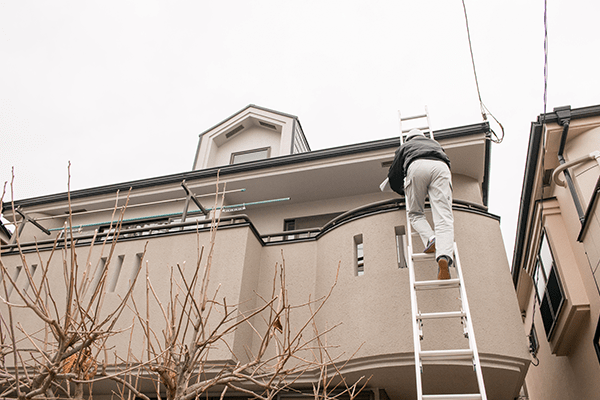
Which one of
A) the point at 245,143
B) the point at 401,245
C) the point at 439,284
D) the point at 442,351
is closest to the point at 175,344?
the point at 442,351

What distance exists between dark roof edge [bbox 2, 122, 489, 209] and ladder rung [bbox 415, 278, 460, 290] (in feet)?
12.0

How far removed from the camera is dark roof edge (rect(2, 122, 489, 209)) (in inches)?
305

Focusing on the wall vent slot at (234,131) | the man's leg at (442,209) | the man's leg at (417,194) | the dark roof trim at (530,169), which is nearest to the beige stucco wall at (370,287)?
the man's leg at (417,194)

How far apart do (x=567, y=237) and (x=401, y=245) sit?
3.64 metres

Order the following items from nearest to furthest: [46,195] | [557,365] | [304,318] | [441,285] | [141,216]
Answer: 1. [441,285]
2. [304,318]
3. [557,365]
4. [141,216]
5. [46,195]

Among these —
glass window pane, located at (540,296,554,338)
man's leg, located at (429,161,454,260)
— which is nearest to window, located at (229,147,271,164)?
man's leg, located at (429,161,454,260)

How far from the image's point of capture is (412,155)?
18.6ft

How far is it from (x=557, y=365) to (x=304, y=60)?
34.5ft

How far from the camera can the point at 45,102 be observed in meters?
43.7

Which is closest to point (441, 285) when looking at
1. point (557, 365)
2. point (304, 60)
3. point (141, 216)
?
point (557, 365)

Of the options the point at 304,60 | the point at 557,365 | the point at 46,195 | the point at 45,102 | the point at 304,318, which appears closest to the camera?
the point at 304,318

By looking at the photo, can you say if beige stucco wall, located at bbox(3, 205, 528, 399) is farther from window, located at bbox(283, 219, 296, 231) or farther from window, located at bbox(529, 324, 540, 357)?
window, located at bbox(529, 324, 540, 357)

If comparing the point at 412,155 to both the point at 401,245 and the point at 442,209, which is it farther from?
the point at 401,245

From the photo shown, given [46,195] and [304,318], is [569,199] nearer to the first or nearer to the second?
[304,318]
